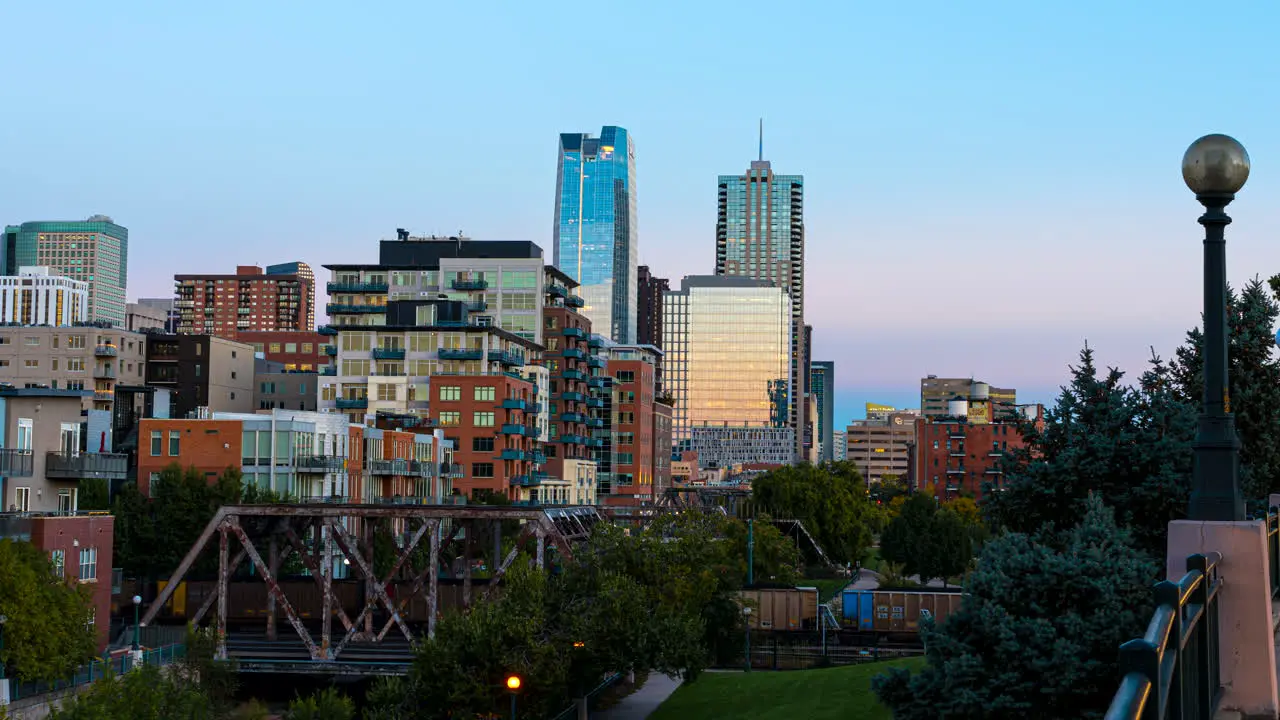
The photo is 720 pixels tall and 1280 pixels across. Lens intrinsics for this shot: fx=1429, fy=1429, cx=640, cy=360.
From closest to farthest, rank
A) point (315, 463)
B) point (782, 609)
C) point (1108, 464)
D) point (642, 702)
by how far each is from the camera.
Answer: point (1108, 464)
point (642, 702)
point (782, 609)
point (315, 463)

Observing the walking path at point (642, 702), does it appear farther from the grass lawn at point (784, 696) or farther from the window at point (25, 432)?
the window at point (25, 432)

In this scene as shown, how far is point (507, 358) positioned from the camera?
155 m

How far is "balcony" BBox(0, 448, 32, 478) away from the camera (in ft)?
240

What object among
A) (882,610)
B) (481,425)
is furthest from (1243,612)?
(481,425)

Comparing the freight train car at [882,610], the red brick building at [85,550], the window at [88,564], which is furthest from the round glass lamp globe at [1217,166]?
the freight train car at [882,610]

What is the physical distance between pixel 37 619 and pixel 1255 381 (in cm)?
4476

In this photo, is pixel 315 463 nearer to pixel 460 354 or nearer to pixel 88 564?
pixel 88 564

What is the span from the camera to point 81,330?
163 metres

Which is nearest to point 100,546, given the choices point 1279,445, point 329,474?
point 329,474

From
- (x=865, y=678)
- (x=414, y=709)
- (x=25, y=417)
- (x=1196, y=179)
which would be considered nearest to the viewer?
(x=1196, y=179)

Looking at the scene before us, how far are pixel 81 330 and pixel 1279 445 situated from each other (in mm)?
148801

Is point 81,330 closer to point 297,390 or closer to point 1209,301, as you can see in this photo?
point 297,390

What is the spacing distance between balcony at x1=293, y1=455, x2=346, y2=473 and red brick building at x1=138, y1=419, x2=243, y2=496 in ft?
16.3

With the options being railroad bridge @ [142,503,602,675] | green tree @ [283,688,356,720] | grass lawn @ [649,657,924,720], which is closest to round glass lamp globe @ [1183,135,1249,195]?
grass lawn @ [649,657,924,720]
